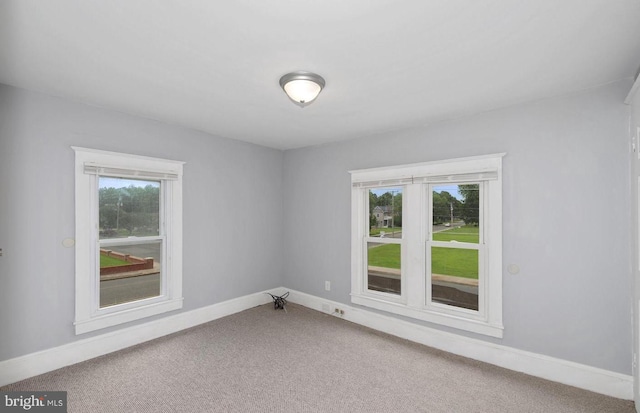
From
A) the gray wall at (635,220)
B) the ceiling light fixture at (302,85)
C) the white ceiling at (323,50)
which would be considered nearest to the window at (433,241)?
the white ceiling at (323,50)

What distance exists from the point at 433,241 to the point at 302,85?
2.28 metres

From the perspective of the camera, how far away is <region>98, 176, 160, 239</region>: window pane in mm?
3070

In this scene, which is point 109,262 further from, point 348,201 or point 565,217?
point 565,217

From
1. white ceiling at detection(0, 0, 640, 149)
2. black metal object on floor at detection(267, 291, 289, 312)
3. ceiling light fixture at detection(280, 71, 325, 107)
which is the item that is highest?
white ceiling at detection(0, 0, 640, 149)

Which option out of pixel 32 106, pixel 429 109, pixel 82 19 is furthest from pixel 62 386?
pixel 429 109

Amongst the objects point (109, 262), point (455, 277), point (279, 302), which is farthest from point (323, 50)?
point (279, 302)

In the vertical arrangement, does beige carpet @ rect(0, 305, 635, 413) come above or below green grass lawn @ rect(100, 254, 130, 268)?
below

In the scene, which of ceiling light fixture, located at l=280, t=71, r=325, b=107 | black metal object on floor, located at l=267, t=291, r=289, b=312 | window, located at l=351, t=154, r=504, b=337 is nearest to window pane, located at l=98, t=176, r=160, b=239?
black metal object on floor, located at l=267, t=291, r=289, b=312

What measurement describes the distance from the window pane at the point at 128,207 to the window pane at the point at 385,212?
2.70 meters

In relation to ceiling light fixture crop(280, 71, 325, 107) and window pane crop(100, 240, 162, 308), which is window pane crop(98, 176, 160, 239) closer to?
window pane crop(100, 240, 162, 308)

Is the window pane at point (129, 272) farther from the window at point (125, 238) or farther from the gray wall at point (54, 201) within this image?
the gray wall at point (54, 201)

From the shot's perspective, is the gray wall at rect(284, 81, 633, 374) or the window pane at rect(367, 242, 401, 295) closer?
the gray wall at rect(284, 81, 633, 374)

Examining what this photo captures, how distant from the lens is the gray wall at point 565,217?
2.34 meters

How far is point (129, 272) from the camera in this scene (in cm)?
335
